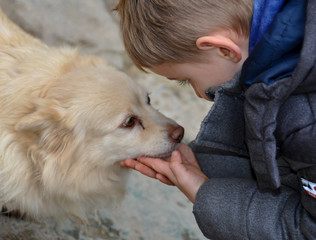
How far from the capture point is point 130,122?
1.89m

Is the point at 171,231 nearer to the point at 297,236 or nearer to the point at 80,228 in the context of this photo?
the point at 80,228

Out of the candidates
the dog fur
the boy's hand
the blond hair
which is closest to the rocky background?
the dog fur

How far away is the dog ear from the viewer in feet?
5.23

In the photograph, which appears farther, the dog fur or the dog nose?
the dog nose

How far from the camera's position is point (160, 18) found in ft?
5.05

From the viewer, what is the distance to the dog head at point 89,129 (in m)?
1.71

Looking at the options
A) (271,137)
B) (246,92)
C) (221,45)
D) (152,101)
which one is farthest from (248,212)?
(152,101)

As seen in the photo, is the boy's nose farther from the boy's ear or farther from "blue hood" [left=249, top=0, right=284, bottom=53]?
"blue hood" [left=249, top=0, right=284, bottom=53]

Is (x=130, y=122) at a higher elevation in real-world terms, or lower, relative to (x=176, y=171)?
higher

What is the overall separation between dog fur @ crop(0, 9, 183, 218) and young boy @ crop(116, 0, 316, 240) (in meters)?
0.16

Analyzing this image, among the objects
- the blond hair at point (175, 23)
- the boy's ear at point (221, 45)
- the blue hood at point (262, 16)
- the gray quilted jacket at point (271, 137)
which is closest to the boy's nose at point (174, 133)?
the gray quilted jacket at point (271, 137)

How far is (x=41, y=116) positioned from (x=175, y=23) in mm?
634

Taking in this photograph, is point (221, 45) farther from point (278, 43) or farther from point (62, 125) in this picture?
point (62, 125)

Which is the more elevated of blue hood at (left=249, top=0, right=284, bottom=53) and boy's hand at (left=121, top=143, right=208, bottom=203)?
blue hood at (left=249, top=0, right=284, bottom=53)
